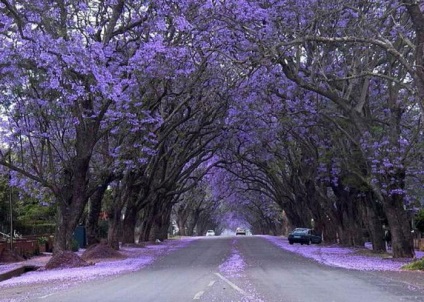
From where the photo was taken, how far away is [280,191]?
162 feet

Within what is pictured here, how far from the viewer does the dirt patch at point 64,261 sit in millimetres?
21359

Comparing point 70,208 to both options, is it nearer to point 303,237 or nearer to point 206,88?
point 206,88

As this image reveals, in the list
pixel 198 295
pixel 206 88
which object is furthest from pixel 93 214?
pixel 198 295

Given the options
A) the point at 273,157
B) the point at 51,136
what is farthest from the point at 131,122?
the point at 273,157

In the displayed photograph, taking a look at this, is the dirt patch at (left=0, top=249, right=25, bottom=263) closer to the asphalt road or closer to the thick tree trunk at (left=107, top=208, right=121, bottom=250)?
the thick tree trunk at (left=107, top=208, right=121, bottom=250)

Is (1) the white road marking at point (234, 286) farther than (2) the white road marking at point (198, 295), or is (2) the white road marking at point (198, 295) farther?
(1) the white road marking at point (234, 286)

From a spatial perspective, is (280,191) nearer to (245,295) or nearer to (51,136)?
(51,136)

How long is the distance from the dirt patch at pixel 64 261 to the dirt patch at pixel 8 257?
4133 mm

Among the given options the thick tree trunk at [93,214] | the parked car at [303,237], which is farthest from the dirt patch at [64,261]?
the parked car at [303,237]

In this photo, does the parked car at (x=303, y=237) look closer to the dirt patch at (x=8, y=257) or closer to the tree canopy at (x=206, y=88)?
the tree canopy at (x=206, y=88)

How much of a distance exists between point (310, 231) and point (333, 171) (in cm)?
1507

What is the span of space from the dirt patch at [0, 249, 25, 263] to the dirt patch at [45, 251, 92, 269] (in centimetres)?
413

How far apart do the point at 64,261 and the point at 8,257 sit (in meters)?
4.79

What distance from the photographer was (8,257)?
2491 centimetres
